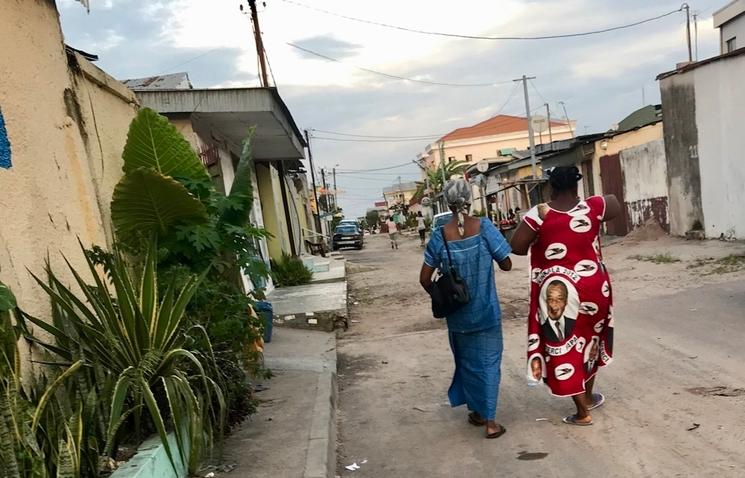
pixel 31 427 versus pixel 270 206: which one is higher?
pixel 270 206

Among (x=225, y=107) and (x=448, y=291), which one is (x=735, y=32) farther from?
(x=448, y=291)

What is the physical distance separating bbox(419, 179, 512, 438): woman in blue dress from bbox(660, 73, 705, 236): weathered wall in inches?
489

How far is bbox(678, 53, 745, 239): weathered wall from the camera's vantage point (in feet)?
43.6

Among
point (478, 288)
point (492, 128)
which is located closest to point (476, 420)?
point (478, 288)

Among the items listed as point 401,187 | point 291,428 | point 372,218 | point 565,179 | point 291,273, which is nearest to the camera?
point 565,179

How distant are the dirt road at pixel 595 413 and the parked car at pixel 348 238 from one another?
28.4m

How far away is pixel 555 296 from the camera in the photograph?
425 cm

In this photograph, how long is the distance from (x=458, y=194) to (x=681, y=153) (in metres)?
13.0

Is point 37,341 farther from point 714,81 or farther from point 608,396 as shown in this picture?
point 714,81

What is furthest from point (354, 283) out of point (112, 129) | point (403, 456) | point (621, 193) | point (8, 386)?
point (8, 386)

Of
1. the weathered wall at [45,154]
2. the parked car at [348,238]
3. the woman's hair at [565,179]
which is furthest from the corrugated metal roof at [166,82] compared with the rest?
the parked car at [348,238]

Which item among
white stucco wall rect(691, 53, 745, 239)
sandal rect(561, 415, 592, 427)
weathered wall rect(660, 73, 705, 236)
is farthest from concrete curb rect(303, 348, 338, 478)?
weathered wall rect(660, 73, 705, 236)

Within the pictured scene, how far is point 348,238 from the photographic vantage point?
38031 mm

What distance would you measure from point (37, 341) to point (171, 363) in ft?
2.35
